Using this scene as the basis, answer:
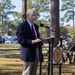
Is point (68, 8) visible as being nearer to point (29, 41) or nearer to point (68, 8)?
point (68, 8)

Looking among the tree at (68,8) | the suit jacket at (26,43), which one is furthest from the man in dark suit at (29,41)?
the tree at (68,8)

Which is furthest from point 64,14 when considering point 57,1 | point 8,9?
point 57,1

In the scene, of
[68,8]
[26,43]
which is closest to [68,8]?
[68,8]

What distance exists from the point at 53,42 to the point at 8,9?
57.7m

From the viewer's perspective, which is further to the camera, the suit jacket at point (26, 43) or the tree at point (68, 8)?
the tree at point (68, 8)

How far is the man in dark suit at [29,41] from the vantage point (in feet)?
19.8

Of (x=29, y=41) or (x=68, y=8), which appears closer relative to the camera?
(x=29, y=41)

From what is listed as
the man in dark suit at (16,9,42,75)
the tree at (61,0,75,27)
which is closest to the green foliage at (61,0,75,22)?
the tree at (61,0,75,27)

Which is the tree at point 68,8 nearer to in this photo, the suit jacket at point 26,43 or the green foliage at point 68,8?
the green foliage at point 68,8

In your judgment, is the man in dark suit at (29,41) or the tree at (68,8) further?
the tree at (68,8)

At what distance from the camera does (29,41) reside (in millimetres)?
6004

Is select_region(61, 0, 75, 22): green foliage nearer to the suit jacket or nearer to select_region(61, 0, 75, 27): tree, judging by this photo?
select_region(61, 0, 75, 27): tree

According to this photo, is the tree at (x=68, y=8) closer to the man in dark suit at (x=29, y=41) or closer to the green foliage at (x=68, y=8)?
the green foliage at (x=68, y=8)

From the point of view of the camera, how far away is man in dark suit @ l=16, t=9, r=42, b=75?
602 cm
